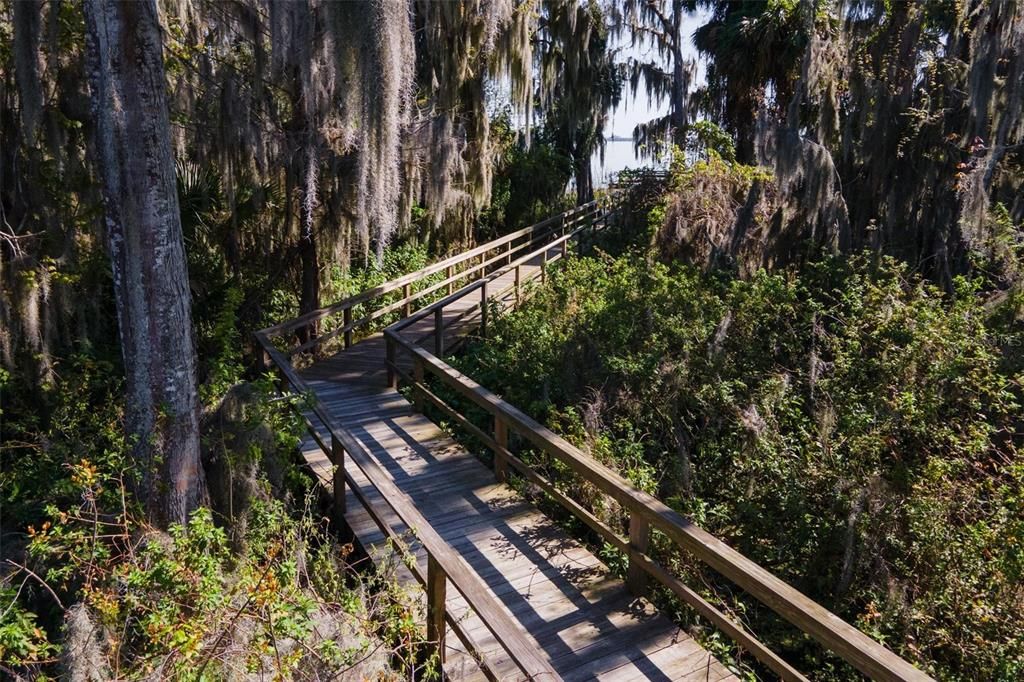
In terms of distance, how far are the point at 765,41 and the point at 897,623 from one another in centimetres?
1168

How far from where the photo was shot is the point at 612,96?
843 inches

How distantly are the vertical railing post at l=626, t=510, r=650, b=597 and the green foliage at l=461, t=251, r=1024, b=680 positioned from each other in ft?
1.77

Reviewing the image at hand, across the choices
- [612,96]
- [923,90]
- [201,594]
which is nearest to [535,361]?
[201,594]

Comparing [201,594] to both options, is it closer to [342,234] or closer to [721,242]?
[342,234]

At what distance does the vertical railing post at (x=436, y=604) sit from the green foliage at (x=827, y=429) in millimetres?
1985

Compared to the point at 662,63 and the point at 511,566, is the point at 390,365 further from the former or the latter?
the point at 662,63

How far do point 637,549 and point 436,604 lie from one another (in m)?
1.41

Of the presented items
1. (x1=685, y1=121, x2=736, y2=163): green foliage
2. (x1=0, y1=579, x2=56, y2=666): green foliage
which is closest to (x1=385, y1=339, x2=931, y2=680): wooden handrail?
(x1=0, y1=579, x2=56, y2=666): green foliage

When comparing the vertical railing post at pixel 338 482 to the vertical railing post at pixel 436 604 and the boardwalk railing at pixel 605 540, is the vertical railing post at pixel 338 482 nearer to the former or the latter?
the boardwalk railing at pixel 605 540

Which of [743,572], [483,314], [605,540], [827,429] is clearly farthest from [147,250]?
[483,314]

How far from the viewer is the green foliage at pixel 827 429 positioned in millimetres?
4305

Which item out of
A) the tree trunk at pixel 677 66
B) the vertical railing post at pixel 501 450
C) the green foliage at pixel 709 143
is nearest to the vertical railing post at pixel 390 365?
the vertical railing post at pixel 501 450

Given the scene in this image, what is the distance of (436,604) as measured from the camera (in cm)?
344

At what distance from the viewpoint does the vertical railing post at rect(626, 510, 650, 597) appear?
425 centimetres
